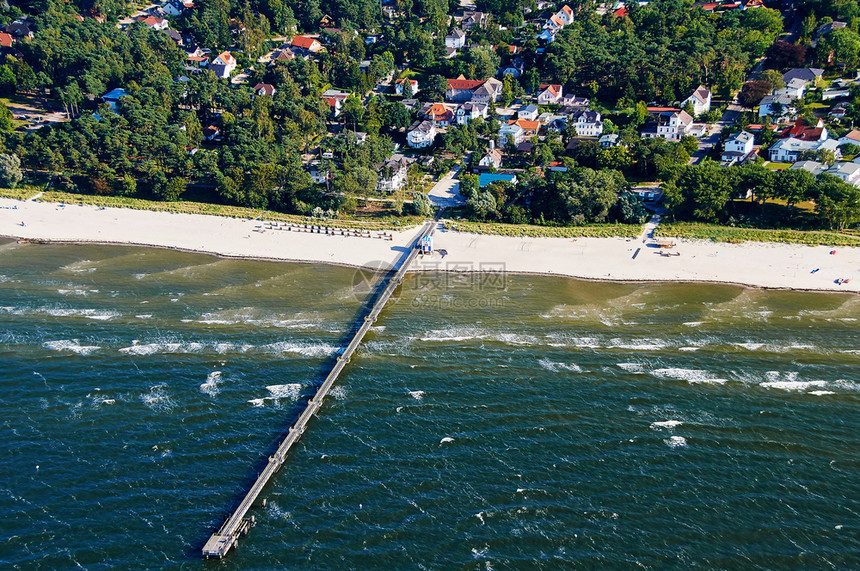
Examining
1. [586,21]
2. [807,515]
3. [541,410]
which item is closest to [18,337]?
[541,410]

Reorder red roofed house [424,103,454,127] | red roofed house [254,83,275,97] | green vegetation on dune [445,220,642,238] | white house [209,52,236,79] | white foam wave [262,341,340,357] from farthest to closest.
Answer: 1. white house [209,52,236,79]
2. red roofed house [254,83,275,97]
3. red roofed house [424,103,454,127]
4. green vegetation on dune [445,220,642,238]
5. white foam wave [262,341,340,357]

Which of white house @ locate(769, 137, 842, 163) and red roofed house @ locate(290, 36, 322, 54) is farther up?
red roofed house @ locate(290, 36, 322, 54)

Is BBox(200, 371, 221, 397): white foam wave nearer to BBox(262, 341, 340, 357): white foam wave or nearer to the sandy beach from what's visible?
BBox(262, 341, 340, 357): white foam wave

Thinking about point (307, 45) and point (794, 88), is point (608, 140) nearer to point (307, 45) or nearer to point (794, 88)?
point (794, 88)

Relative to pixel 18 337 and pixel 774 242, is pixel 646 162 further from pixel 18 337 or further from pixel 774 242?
pixel 18 337

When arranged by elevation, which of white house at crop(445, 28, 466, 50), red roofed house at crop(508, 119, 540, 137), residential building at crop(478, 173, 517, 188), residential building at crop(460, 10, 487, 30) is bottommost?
residential building at crop(478, 173, 517, 188)

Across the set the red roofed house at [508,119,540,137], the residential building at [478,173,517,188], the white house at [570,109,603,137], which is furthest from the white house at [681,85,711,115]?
the residential building at [478,173,517,188]
